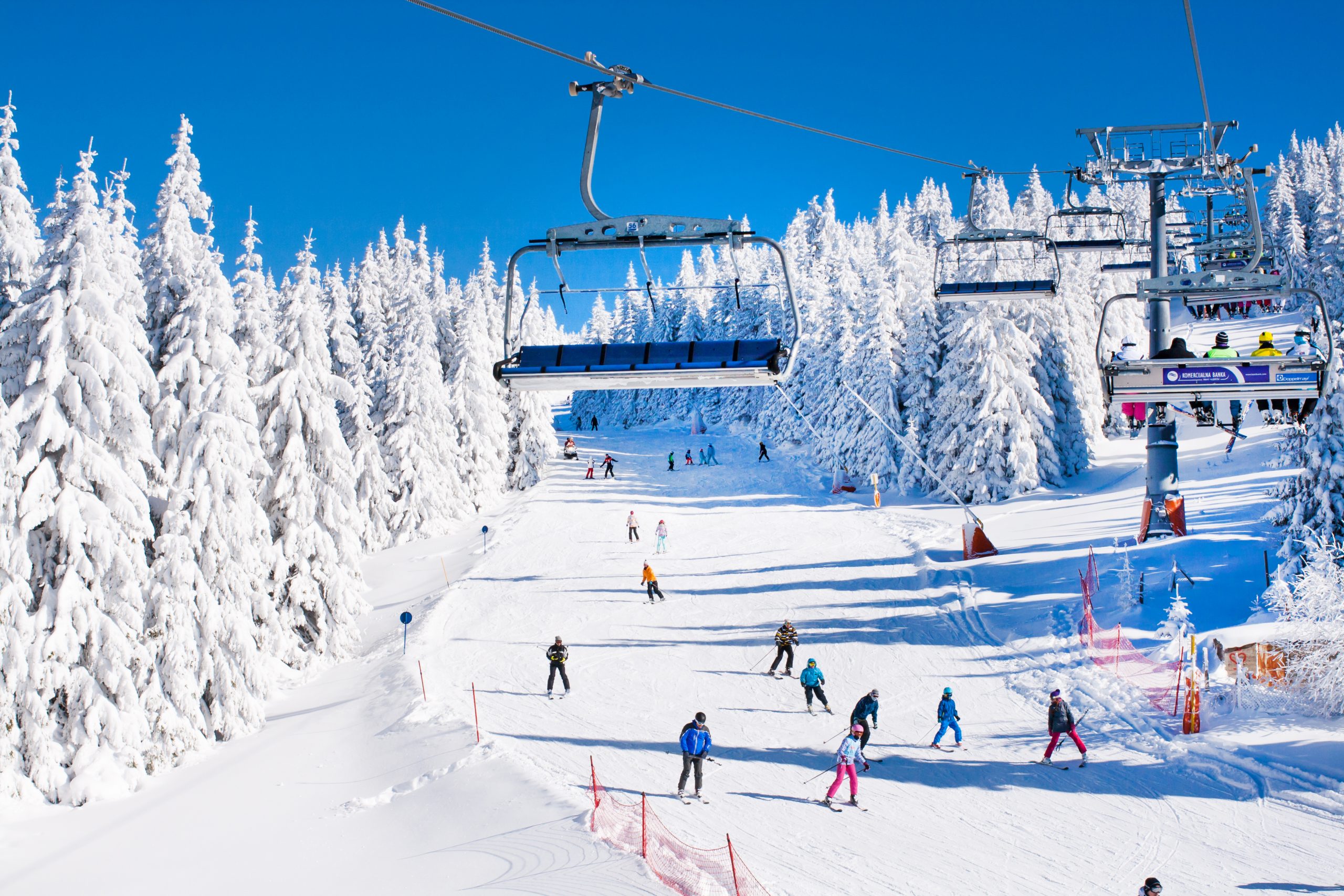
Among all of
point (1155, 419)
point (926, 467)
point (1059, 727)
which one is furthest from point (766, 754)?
point (1155, 419)

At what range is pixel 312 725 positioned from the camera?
1889 cm

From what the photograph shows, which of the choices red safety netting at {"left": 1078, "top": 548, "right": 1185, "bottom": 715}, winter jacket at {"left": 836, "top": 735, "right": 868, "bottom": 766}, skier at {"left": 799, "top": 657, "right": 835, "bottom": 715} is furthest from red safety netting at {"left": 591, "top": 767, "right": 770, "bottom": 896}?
red safety netting at {"left": 1078, "top": 548, "right": 1185, "bottom": 715}

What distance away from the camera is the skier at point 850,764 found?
11781 millimetres

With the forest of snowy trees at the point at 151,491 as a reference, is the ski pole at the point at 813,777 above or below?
below

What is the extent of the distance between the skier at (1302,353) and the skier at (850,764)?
27.6 ft

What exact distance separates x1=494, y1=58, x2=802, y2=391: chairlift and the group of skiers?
7848 millimetres

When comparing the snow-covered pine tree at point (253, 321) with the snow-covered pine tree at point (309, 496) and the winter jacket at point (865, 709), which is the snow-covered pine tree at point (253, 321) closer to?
the snow-covered pine tree at point (309, 496)

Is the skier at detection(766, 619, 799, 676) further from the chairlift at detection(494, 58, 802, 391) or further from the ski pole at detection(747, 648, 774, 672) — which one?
the chairlift at detection(494, 58, 802, 391)

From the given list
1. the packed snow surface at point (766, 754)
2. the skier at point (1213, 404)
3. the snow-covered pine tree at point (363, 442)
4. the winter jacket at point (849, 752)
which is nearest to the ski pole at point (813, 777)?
the packed snow surface at point (766, 754)

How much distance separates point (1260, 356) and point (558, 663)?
13.5m

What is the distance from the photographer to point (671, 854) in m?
10.4

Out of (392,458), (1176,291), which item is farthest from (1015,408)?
(392,458)

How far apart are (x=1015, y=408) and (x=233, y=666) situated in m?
30.3

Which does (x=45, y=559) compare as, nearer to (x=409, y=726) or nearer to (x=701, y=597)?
(x=409, y=726)
